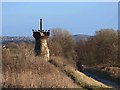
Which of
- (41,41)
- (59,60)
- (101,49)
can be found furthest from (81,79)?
(101,49)

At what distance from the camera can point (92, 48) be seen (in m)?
56.3

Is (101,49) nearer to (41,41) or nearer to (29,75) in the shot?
(41,41)

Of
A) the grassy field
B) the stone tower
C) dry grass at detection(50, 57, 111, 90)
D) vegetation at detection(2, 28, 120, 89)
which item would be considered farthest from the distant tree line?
the grassy field

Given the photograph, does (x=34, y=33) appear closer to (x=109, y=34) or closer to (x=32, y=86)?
(x=32, y=86)

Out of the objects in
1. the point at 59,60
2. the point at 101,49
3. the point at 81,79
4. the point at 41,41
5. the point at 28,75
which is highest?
the point at 41,41

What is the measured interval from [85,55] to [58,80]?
45.5 metres

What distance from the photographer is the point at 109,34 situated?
5294cm

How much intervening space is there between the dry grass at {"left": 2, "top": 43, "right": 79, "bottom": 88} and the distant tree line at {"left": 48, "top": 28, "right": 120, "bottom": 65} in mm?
29527

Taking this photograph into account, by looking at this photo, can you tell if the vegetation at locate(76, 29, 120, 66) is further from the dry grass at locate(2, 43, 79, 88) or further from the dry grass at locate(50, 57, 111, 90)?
the dry grass at locate(2, 43, 79, 88)

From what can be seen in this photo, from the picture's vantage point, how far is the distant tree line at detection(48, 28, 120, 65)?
51125 millimetres

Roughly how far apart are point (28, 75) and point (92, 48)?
42827 millimetres

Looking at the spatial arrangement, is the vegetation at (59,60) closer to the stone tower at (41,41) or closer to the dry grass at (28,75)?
the dry grass at (28,75)

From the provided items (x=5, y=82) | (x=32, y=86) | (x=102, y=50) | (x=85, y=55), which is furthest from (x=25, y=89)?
(x=85, y=55)

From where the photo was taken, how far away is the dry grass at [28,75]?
42.1 feet
